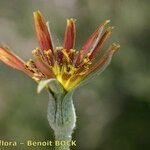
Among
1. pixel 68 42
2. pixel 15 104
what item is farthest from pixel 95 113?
pixel 68 42

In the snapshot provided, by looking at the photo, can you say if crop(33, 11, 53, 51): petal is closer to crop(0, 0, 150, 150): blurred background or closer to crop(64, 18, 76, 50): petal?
crop(64, 18, 76, 50): petal

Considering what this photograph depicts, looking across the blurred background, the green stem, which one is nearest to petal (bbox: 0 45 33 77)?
the green stem

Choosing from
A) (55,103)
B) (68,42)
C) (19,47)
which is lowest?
(55,103)

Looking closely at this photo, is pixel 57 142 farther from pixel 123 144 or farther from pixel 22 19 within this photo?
pixel 22 19

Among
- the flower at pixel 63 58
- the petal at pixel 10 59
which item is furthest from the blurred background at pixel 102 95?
the petal at pixel 10 59

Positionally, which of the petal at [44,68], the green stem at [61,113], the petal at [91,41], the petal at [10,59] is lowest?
the green stem at [61,113]

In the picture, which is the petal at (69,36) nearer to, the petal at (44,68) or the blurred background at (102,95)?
the petal at (44,68)

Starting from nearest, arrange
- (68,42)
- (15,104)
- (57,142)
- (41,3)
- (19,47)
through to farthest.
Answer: (57,142) → (68,42) → (15,104) → (19,47) → (41,3)
